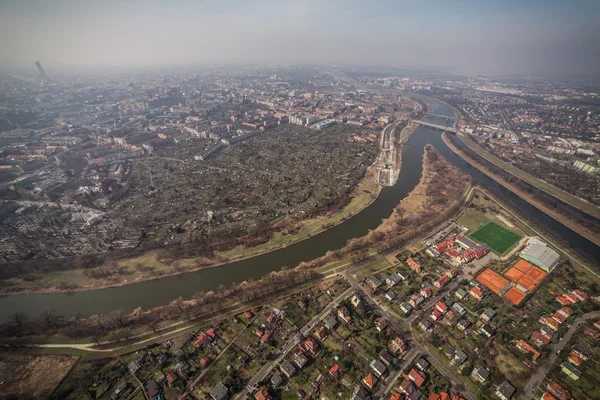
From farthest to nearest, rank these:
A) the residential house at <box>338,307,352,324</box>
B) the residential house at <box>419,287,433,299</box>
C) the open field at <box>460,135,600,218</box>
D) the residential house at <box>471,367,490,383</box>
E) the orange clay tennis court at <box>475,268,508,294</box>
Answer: the open field at <box>460,135,600,218</box>, the orange clay tennis court at <box>475,268,508,294</box>, the residential house at <box>419,287,433,299</box>, the residential house at <box>338,307,352,324</box>, the residential house at <box>471,367,490,383</box>

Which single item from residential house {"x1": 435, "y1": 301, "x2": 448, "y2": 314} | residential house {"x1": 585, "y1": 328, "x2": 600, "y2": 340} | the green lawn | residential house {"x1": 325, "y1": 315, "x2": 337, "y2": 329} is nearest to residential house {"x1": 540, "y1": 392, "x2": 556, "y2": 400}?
residential house {"x1": 435, "y1": 301, "x2": 448, "y2": 314}

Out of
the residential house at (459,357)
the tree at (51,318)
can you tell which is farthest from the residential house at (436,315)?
the tree at (51,318)

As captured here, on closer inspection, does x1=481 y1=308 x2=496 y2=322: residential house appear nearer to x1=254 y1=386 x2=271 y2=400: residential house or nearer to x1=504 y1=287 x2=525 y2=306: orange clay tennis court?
x1=504 y1=287 x2=525 y2=306: orange clay tennis court

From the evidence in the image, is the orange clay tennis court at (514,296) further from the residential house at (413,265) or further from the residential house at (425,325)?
the residential house at (425,325)

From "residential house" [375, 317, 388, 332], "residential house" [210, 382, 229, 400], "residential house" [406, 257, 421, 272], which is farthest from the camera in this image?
"residential house" [406, 257, 421, 272]

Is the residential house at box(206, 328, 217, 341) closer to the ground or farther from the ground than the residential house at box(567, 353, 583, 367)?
closer to the ground

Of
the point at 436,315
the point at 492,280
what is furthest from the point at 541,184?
the point at 436,315

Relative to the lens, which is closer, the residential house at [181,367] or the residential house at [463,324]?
the residential house at [181,367]

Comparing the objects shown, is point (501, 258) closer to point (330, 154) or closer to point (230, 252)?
point (230, 252)
